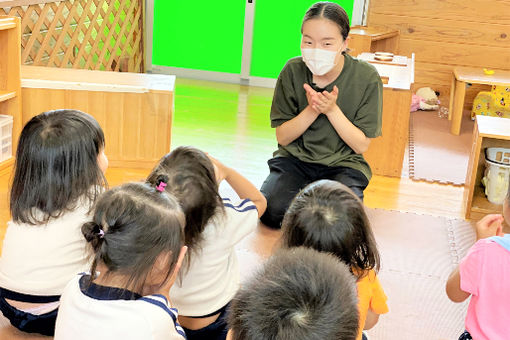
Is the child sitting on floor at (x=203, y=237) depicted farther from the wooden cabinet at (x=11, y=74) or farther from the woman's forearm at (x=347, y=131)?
the wooden cabinet at (x=11, y=74)

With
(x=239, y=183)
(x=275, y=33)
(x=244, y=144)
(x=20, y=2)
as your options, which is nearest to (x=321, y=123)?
(x=239, y=183)

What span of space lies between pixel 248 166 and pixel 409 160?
0.77 m

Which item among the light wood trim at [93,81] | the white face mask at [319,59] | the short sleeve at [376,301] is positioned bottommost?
the short sleeve at [376,301]

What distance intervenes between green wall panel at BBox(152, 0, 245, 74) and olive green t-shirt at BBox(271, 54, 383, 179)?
257 centimetres

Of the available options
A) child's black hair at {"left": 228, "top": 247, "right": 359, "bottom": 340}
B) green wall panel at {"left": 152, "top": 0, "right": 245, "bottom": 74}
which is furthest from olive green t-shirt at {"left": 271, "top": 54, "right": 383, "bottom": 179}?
green wall panel at {"left": 152, "top": 0, "right": 245, "bottom": 74}

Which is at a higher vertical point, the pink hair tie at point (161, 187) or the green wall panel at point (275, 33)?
the green wall panel at point (275, 33)

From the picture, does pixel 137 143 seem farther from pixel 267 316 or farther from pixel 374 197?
pixel 267 316

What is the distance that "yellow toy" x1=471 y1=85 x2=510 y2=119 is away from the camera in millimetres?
3570

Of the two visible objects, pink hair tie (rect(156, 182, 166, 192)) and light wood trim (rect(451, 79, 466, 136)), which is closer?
pink hair tie (rect(156, 182, 166, 192))

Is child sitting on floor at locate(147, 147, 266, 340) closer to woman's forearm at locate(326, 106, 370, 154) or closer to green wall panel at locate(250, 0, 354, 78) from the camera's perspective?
woman's forearm at locate(326, 106, 370, 154)

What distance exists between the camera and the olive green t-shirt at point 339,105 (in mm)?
2012

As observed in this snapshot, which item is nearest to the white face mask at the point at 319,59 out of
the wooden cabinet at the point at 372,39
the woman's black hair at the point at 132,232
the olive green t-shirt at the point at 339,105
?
the olive green t-shirt at the point at 339,105

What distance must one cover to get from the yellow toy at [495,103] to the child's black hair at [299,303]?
3122 millimetres

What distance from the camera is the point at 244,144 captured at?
10.1ft
